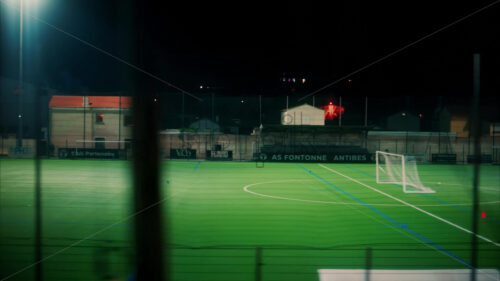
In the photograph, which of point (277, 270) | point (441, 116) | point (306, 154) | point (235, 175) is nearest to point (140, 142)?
point (277, 270)

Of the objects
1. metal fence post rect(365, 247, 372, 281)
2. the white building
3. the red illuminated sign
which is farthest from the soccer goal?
the red illuminated sign

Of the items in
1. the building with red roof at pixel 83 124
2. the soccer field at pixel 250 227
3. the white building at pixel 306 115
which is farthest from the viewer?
the white building at pixel 306 115

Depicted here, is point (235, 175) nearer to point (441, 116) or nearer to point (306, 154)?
point (306, 154)

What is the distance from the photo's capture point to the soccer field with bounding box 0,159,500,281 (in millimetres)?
Answer: 6014

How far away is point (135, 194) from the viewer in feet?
5.03

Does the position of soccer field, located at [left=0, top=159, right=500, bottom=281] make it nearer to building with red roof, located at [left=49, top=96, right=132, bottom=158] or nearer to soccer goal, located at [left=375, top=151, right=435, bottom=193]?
soccer goal, located at [left=375, top=151, right=435, bottom=193]

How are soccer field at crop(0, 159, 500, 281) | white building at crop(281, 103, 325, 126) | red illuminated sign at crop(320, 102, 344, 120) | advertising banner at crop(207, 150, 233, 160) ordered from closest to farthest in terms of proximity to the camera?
soccer field at crop(0, 159, 500, 281)
advertising banner at crop(207, 150, 233, 160)
white building at crop(281, 103, 325, 126)
red illuminated sign at crop(320, 102, 344, 120)

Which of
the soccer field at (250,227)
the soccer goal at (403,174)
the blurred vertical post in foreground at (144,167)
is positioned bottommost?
the soccer field at (250,227)

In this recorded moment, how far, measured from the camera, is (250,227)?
967 centimetres

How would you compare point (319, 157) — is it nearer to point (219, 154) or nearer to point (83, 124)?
point (219, 154)

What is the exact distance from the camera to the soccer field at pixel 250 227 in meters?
6.01

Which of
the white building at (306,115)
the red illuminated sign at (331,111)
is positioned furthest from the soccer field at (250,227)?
the red illuminated sign at (331,111)

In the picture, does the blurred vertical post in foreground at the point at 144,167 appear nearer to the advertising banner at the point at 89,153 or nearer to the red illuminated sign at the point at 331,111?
the advertising banner at the point at 89,153

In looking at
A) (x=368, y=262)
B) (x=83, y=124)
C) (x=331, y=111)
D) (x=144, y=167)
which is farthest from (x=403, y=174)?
(x=83, y=124)
